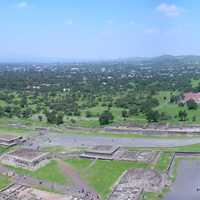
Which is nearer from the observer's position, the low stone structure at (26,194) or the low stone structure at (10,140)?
the low stone structure at (26,194)

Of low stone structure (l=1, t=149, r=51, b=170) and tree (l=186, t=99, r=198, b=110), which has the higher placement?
tree (l=186, t=99, r=198, b=110)

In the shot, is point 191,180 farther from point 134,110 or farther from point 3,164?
point 134,110

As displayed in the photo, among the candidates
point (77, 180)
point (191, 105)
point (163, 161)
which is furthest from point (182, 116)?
point (77, 180)

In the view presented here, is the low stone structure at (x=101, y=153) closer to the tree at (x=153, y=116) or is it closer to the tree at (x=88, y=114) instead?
the tree at (x=153, y=116)

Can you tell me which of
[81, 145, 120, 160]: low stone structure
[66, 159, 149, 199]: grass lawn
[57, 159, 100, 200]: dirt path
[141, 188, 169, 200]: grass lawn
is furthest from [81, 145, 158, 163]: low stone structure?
[141, 188, 169, 200]: grass lawn

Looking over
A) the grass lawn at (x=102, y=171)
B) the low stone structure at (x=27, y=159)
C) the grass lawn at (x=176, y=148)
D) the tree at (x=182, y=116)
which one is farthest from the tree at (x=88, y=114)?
the grass lawn at (x=102, y=171)

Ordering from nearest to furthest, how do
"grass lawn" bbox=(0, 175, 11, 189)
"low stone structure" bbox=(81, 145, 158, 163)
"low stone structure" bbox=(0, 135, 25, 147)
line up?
"grass lawn" bbox=(0, 175, 11, 189), "low stone structure" bbox=(81, 145, 158, 163), "low stone structure" bbox=(0, 135, 25, 147)

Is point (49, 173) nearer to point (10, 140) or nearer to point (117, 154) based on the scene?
point (117, 154)

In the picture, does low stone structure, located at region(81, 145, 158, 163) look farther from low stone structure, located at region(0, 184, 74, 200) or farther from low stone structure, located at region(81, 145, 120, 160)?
low stone structure, located at region(0, 184, 74, 200)
